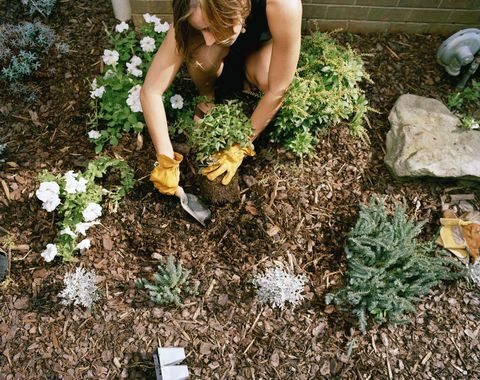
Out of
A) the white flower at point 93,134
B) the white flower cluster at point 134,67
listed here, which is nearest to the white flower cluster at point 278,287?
the white flower at point 93,134

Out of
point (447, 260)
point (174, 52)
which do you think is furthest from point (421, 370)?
point (174, 52)

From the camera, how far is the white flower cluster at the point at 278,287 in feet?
7.66

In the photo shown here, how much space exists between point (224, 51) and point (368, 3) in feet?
4.12

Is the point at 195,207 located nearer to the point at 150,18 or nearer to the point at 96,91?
the point at 96,91

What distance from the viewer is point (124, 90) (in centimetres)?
265

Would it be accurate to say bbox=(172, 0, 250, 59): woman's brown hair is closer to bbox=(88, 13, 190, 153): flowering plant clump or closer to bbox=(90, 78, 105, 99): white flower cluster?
bbox=(88, 13, 190, 153): flowering plant clump

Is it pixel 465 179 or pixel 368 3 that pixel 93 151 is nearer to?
pixel 368 3

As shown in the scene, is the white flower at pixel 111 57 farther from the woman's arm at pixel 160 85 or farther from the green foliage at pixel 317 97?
the green foliage at pixel 317 97

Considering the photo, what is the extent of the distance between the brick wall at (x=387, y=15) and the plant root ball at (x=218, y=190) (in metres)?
1.23

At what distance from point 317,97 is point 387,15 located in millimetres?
1125

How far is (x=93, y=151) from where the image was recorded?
107 inches

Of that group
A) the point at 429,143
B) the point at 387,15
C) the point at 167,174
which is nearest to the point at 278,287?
the point at 167,174

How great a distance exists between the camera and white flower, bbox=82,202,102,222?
233cm

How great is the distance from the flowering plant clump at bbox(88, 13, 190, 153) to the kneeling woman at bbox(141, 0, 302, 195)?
271 mm
